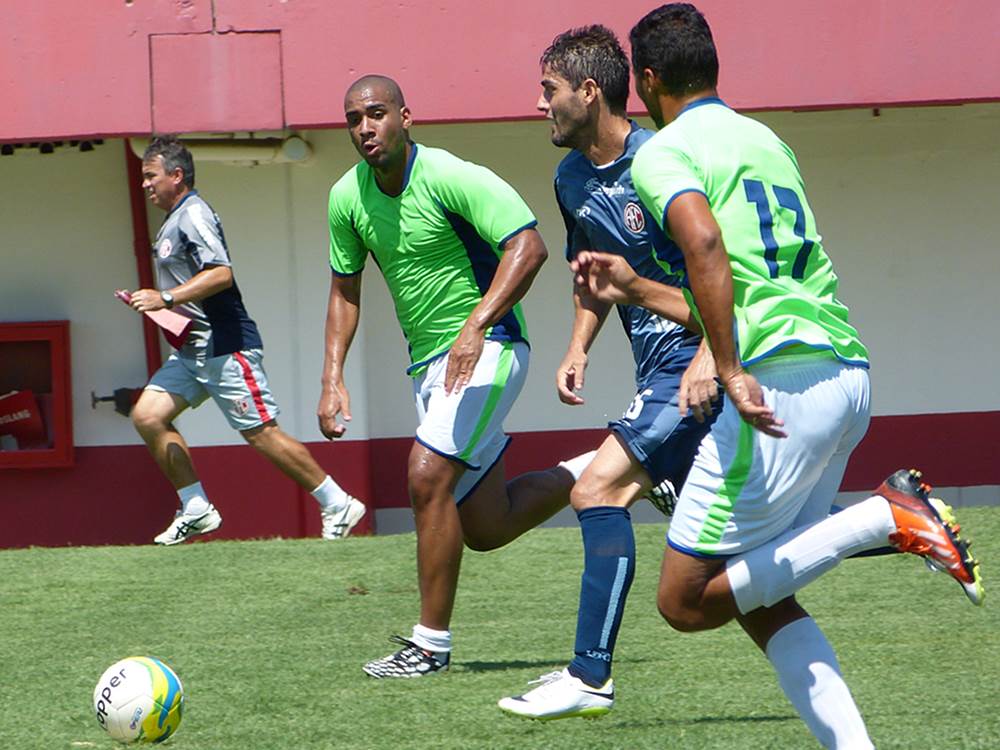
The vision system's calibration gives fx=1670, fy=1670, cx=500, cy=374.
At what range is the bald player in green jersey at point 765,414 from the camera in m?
4.21

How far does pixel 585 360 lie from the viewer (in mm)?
5590

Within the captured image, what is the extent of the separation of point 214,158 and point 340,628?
13.7ft

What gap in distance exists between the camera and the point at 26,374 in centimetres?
1153

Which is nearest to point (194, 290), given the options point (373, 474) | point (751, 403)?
point (373, 474)

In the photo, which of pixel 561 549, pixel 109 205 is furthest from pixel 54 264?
pixel 561 549

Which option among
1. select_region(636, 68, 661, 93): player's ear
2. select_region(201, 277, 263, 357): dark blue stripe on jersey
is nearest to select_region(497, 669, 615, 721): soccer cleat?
select_region(636, 68, 661, 93): player's ear

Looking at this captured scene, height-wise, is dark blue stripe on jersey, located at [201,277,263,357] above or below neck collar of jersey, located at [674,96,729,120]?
below

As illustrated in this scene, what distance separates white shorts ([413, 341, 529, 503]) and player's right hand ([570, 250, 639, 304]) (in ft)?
5.23

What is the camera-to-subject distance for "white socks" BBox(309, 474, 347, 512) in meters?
9.87

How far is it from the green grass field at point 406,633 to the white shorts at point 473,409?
0.80 m

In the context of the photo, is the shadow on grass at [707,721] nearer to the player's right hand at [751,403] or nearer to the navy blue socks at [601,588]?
the navy blue socks at [601,588]

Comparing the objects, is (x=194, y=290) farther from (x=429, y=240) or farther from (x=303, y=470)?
(x=429, y=240)

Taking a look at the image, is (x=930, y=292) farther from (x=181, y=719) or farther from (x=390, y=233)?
(x=181, y=719)

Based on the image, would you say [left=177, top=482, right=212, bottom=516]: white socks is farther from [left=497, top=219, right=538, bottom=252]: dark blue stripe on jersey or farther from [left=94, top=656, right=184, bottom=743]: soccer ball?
[left=94, top=656, right=184, bottom=743]: soccer ball
